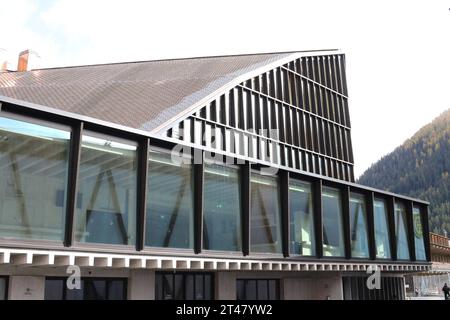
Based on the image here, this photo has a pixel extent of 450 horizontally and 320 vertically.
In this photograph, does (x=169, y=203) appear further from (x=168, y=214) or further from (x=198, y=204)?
(x=198, y=204)

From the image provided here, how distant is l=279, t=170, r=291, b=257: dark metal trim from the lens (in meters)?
18.9

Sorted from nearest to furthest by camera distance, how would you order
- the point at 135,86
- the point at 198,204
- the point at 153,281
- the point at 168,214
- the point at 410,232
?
the point at 168,214 → the point at 198,204 → the point at 153,281 → the point at 410,232 → the point at 135,86

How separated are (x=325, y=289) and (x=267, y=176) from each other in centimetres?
806

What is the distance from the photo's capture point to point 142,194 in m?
14.5

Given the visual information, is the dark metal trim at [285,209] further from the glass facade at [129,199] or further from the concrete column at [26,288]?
the concrete column at [26,288]

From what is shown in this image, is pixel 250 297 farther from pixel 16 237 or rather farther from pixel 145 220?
pixel 16 237

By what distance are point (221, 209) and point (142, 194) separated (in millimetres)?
3502

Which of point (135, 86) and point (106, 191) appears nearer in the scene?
point (106, 191)

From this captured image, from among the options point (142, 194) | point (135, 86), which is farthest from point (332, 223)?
point (135, 86)

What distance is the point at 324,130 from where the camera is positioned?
1989 inches

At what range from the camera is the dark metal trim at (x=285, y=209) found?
18875 mm

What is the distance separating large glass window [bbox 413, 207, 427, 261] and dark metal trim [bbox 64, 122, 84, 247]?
20593 millimetres

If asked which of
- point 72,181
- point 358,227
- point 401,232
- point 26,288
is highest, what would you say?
point 401,232

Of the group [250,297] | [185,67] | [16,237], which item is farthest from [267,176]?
[185,67]
